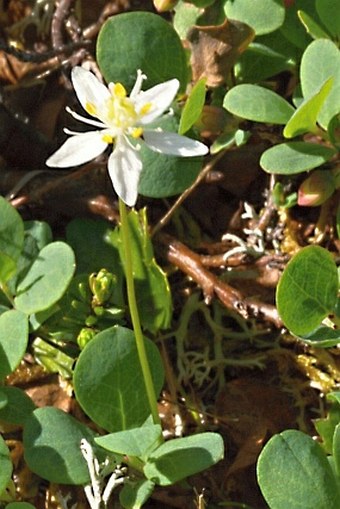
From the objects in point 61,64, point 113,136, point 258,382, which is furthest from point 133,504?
point 61,64

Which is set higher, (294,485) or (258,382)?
(294,485)

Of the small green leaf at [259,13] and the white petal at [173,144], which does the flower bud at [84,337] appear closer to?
the white petal at [173,144]

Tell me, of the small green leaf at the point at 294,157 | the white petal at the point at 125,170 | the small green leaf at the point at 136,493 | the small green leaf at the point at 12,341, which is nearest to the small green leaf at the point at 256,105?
the small green leaf at the point at 294,157

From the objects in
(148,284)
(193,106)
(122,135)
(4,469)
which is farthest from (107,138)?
(4,469)

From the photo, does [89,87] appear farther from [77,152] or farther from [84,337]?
[84,337]

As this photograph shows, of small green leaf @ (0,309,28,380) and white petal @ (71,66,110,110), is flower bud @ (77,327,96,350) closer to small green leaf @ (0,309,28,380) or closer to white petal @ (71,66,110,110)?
small green leaf @ (0,309,28,380)

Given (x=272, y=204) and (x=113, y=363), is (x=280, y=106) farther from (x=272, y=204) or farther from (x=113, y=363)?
(x=113, y=363)
